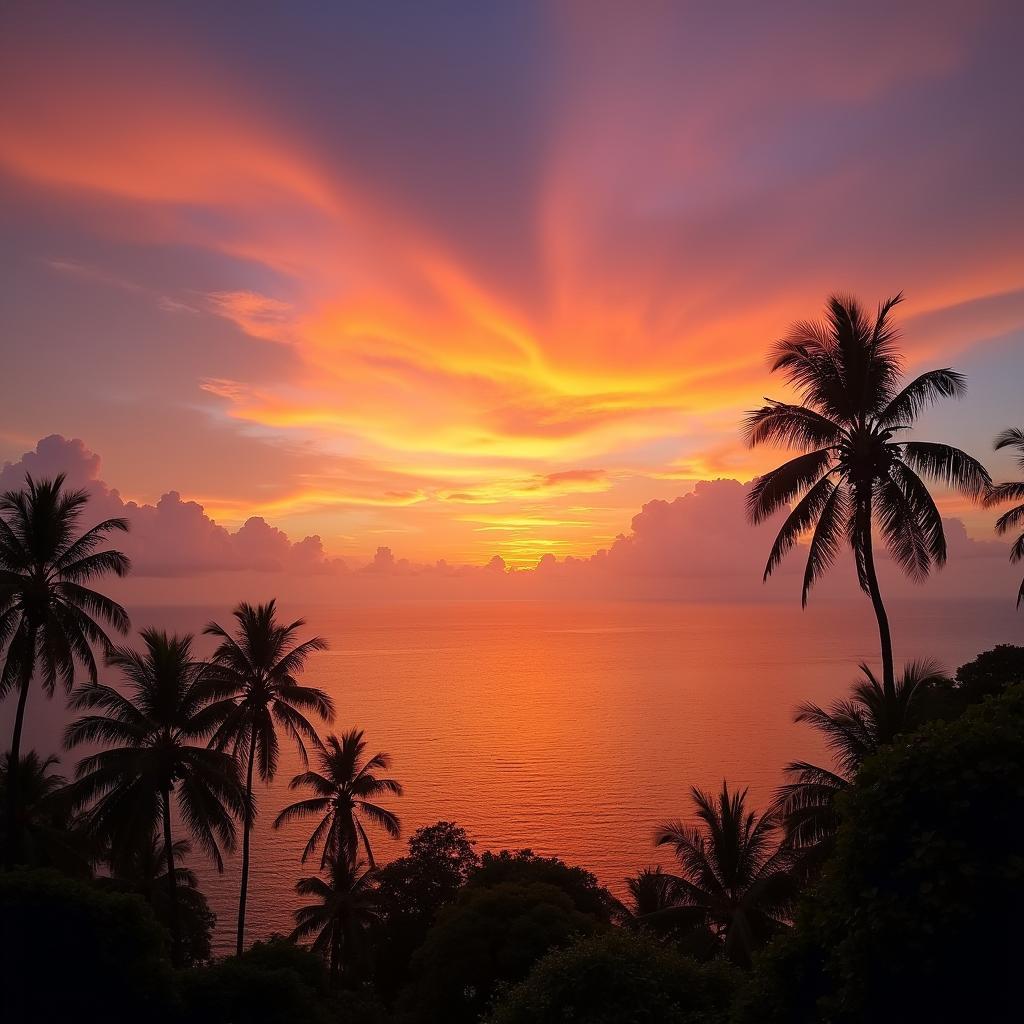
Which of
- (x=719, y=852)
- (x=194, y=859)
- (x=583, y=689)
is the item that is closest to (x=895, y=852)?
(x=719, y=852)

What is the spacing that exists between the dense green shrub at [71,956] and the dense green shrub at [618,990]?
6.61m

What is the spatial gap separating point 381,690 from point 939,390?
13991 cm

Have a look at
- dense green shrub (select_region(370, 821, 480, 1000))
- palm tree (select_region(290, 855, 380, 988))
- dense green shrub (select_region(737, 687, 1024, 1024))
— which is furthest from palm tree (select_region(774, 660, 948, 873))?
palm tree (select_region(290, 855, 380, 988))

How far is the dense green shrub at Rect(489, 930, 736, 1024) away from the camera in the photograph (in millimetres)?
11125

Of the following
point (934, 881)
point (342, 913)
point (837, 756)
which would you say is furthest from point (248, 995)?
point (342, 913)

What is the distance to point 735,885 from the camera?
77.1 ft

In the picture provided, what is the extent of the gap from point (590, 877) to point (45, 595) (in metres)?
21.0

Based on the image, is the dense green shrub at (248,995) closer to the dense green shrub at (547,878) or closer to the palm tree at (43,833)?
the dense green shrub at (547,878)

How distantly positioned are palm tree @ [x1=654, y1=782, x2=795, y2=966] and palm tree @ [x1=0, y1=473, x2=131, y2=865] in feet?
65.7

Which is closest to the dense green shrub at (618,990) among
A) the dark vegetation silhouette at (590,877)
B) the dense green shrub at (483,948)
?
the dark vegetation silhouette at (590,877)

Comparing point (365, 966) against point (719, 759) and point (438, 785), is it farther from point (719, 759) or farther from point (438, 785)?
point (719, 759)

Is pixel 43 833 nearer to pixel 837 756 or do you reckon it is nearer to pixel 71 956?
pixel 71 956

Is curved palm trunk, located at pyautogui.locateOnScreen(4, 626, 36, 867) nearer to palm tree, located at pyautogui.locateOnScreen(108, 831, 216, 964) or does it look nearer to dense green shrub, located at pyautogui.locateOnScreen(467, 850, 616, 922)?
palm tree, located at pyautogui.locateOnScreen(108, 831, 216, 964)

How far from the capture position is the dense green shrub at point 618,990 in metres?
11.1
